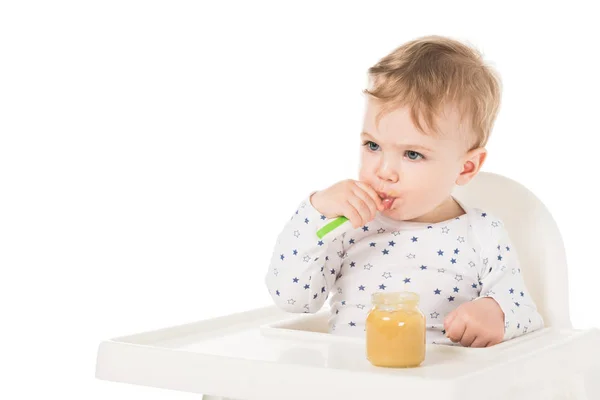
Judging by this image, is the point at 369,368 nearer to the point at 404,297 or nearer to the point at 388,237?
the point at 404,297

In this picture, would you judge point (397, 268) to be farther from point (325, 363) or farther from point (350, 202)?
point (325, 363)

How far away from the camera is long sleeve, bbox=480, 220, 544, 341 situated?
182cm

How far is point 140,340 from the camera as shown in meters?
1.77

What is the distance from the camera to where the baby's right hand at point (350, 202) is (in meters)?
1.79

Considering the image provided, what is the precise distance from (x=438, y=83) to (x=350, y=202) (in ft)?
0.81

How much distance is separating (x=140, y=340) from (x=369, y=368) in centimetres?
42

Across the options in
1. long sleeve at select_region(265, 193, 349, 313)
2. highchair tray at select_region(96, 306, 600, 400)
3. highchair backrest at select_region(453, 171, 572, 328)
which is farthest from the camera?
highchair backrest at select_region(453, 171, 572, 328)

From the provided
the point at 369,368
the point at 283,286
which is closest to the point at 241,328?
the point at 283,286

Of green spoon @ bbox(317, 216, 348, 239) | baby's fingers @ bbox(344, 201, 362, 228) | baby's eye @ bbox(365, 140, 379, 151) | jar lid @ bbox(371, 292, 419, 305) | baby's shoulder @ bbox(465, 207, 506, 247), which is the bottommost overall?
jar lid @ bbox(371, 292, 419, 305)

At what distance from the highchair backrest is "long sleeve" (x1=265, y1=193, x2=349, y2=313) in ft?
1.30

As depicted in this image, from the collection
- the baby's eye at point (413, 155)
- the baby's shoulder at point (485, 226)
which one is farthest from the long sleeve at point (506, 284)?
the baby's eye at point (413, 155)

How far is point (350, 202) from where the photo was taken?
179 cm

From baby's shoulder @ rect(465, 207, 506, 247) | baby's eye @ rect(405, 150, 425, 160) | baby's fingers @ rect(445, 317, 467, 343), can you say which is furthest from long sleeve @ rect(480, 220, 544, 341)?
baby's eye @ rect(405, 150, 425, 160)

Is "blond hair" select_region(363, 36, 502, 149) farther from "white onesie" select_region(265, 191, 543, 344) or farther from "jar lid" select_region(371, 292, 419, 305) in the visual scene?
"jar lid" select_region(371, 292, 419, 305)
